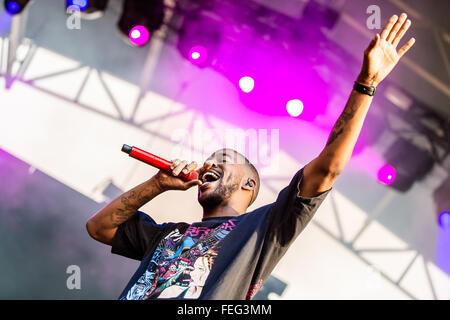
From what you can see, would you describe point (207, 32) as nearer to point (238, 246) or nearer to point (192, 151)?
point (192, 151)

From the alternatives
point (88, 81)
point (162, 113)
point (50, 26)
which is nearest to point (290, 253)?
point (162, 113)

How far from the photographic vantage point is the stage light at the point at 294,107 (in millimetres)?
3066

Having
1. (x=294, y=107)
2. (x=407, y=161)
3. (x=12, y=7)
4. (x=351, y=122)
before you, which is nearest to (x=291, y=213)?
(x=351, y=122)

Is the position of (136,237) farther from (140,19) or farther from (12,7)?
(12,7)

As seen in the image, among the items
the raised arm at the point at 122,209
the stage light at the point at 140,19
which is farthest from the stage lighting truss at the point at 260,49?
the raised arm at the point at 122,209

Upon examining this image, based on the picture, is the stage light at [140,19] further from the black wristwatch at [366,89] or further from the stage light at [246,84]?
the black wristwatch at [366,89]

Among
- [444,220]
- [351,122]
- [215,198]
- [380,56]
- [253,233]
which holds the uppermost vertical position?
[380,56]

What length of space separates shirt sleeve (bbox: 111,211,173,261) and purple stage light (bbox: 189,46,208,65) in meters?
1.63

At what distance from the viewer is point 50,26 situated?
3.10m

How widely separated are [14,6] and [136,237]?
7.20 feet

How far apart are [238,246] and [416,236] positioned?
2320 millimetres

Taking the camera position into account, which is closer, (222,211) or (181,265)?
(181,265)

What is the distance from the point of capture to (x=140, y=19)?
311 centimetres

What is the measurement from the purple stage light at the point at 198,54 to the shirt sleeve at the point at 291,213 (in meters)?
1.97
